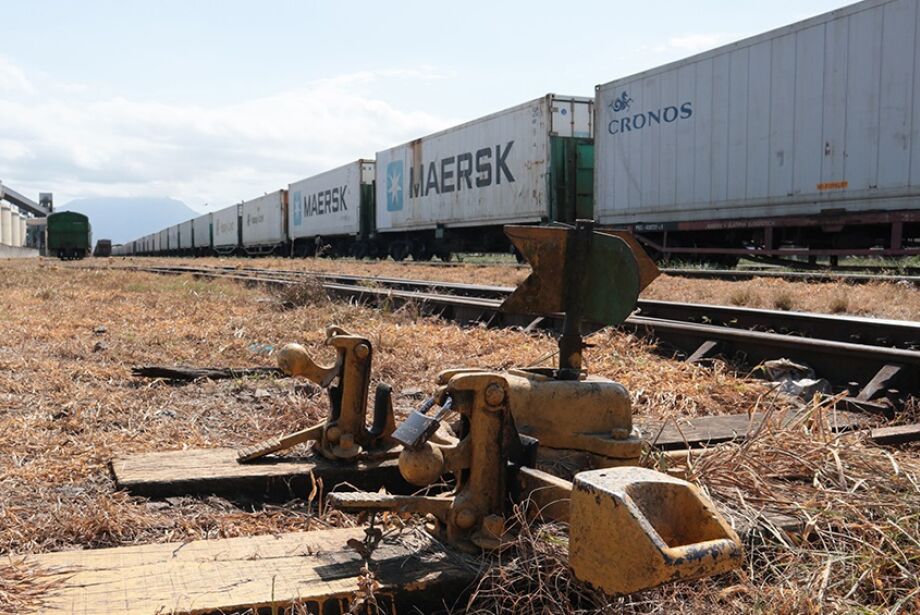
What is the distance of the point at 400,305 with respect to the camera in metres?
8.12

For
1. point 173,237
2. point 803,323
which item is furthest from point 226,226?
point 803,323

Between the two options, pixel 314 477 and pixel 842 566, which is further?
pixel 314 477

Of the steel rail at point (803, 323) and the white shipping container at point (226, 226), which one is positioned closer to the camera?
the steel rail at point (803, 323)

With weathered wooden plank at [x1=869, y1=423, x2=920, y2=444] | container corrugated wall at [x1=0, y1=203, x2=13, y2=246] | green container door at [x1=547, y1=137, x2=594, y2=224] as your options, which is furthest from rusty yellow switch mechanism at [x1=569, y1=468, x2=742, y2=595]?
container corrugated wall at [x1=0, y1=203, x2=13, y2=246]

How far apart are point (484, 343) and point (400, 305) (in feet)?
7.99

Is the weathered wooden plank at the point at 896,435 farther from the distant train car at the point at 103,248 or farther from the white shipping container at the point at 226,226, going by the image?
the distant train car at the point at 103,248

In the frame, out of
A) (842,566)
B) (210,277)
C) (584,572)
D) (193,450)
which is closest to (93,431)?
(193,450)

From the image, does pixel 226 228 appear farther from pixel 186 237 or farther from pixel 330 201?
pixel 330 201

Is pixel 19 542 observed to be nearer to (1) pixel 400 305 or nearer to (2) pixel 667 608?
(2) pixel 667 608

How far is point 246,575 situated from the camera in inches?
68.8

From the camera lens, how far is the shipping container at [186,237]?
57.3 metres

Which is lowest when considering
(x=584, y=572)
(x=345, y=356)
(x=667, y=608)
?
(x=667, y=608)

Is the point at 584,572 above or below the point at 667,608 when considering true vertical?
above

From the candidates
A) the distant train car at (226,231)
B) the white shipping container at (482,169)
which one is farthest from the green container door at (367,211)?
the distant train car at (226,231)
